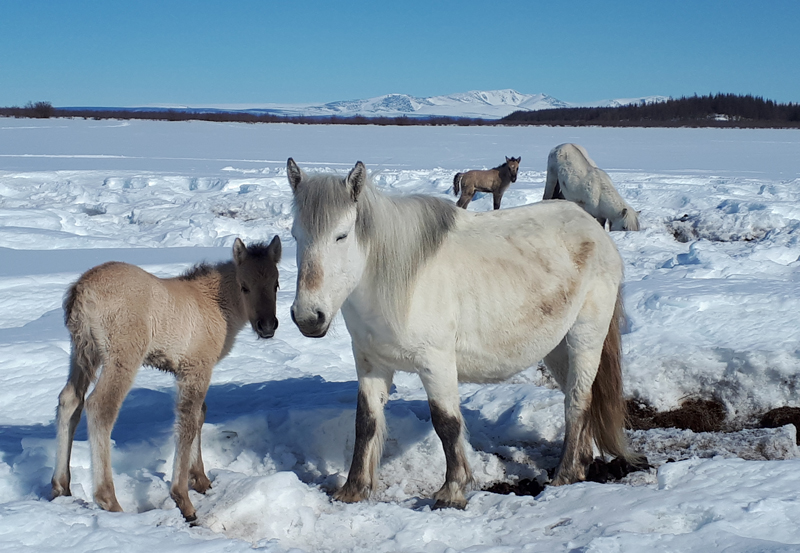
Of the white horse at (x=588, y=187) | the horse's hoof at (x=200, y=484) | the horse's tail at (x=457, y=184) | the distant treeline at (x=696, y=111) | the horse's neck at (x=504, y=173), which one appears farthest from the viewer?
the distant treeline at (x=696, y=111)

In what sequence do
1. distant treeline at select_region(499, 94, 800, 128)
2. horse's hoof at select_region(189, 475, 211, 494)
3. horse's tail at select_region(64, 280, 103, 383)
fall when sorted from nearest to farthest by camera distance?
horse's tail at select_region(64, 280, 103, 383), horse's hoof at select_region(189, 475, 211, 494), distant treeline at select_region(499, 94, 800, 128)

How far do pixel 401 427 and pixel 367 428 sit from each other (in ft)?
2.33

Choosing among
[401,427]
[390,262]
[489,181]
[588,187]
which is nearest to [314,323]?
[390,262]

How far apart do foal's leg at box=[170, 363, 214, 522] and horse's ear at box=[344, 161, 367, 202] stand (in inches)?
48.2

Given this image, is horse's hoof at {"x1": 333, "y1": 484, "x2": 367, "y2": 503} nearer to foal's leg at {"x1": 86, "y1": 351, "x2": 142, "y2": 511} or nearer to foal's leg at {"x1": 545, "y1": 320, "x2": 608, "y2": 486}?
foal's leg at {"x1": 86, "y1": 351, "x2": 142, "y2": 511}

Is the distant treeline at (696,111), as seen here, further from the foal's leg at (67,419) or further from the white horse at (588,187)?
the foal's leg at (67,419)

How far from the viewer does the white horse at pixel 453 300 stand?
2873 mm

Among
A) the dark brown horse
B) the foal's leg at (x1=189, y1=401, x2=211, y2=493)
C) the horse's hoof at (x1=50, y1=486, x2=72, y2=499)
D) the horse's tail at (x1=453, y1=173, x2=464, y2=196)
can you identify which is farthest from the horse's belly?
the horse's tail at (x1=453, y1=173, x2=464, y2=196)

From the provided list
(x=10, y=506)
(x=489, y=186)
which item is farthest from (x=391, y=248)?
(x=489, y=186)

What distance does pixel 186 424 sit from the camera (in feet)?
10.5

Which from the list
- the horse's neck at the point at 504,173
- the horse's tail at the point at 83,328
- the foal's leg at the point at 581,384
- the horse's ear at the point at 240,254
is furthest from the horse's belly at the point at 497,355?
the horse's neck at the point at 504,173

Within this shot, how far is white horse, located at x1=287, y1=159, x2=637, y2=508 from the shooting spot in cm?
287

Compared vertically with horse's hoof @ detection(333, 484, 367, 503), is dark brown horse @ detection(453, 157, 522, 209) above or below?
above

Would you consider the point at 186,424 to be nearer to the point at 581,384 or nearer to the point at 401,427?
the point at 401,427
